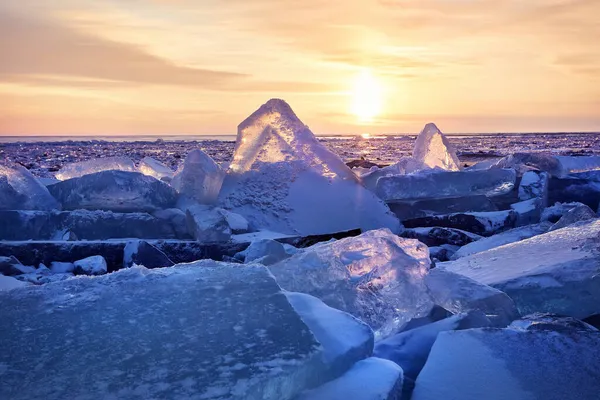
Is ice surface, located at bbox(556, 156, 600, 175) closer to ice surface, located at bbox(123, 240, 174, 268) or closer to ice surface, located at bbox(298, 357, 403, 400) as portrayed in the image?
ice surface, located at bbox(123, 240, 174, 268)

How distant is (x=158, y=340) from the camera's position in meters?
1.42

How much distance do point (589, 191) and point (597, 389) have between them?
4009 millimetres

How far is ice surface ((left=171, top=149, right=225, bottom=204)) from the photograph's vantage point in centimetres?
433

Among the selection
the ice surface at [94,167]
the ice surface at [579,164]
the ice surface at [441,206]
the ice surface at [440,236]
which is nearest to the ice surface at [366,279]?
the ice surface at [440,236]

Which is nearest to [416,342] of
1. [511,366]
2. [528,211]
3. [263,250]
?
[511,366]

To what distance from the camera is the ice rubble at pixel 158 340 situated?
1251mm

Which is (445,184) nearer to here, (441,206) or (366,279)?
(441,206)

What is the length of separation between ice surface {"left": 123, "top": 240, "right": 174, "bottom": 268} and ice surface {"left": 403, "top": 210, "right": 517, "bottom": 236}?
6.47 ft

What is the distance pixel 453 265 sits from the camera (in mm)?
2922

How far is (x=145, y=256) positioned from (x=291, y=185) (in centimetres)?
125

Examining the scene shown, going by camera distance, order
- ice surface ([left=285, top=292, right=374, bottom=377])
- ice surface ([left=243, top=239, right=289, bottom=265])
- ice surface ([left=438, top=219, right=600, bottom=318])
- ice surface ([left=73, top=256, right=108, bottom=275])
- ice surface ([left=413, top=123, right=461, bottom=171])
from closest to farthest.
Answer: ice surface ([left=285, top=292, right=374, bottom=377]), ice surface ([left=438, top=219, right=600, bottom=318]), ice surface ([left=243, top=239, right=289, bottom=265]), ice surface ([left=73, top=256, right=108, bottom=275]), ice surface ([left=413, top=123, right=461, bottom=171])

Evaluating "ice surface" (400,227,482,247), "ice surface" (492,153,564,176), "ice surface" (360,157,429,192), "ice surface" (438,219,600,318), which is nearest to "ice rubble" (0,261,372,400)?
A: "ice surface" (438,219,600,318)

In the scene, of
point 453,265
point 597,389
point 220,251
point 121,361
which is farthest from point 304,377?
point 220,251

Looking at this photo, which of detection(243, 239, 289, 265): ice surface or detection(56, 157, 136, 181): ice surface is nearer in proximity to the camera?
detection(243, 239, 289, 265): ice surface
